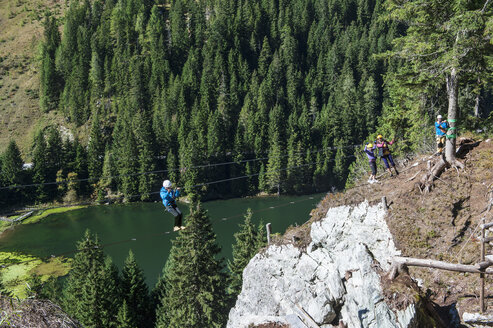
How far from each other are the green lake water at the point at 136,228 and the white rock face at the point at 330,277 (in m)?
27.6

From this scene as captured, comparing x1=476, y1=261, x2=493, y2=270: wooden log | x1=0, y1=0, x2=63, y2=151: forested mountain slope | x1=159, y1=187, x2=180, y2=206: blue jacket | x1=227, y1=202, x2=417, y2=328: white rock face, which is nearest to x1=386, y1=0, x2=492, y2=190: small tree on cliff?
x1=227, y1=202, x2=417, y2=328: white rock face

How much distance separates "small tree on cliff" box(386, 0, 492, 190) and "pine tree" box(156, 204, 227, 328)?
17.9 m

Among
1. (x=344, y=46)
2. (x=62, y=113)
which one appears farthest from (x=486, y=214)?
(x=344, y=46)

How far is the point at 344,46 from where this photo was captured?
420 ft

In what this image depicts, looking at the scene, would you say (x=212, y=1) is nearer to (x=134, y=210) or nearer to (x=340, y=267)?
(x=134, y=210)

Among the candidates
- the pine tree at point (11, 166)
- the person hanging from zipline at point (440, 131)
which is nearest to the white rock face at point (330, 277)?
the person hanging from zipline at point (440, 131)

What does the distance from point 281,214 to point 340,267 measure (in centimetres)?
4903

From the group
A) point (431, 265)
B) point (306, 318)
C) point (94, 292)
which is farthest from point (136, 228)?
point (431, 265)

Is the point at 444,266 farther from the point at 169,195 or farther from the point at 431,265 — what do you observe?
the point at 169,195

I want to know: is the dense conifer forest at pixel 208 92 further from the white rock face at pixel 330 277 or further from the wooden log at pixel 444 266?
the wooden log at pixel 444 266

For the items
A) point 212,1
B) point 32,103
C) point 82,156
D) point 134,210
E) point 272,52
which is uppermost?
point 212,1

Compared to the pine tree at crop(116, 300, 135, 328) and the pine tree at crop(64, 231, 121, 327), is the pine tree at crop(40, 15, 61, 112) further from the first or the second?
the pine tree at crop(116, 300, 135, 328)

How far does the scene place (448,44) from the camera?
14812 mm

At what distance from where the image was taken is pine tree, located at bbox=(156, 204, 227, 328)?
28.2 m
